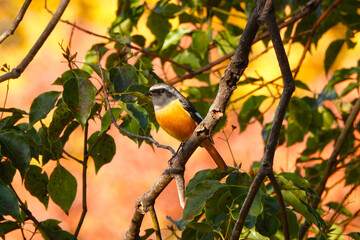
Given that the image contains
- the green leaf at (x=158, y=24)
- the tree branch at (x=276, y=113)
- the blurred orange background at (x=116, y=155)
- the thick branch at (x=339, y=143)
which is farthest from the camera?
the blurred orange background at (x=116, y=155)

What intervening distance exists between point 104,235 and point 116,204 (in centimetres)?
28

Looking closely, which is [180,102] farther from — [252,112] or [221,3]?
[221,3]

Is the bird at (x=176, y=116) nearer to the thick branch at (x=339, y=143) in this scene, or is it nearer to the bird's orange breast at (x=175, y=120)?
the bird's orange breast at (x=175, y=120)

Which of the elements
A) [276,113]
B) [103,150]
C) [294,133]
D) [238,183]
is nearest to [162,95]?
[103,150]

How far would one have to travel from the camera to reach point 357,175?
321cm

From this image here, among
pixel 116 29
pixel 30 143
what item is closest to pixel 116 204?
pixel 116 29

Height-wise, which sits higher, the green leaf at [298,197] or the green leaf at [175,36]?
the green leaf at [175,36]

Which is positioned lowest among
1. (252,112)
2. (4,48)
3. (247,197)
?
(247,197)

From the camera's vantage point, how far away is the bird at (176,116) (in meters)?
2.82

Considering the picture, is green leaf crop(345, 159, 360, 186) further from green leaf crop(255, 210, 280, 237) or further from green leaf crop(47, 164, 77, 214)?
green leaf crop(47, 164, 77, 214)

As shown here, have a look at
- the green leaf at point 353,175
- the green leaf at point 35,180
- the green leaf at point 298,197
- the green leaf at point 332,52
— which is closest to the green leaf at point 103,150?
the green leaf at point 35,180

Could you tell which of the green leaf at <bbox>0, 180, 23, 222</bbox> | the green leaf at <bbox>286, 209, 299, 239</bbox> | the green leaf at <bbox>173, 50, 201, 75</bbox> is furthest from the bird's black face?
the green leaf at <bbox>0, 180, 23, 222</bbox>

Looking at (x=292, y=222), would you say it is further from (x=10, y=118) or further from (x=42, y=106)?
(x=10, y=118)

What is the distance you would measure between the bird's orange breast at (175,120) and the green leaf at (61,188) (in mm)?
857
